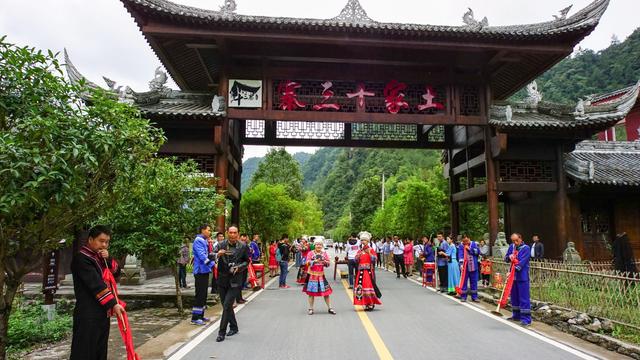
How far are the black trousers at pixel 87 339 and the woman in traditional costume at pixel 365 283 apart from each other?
6.50 m

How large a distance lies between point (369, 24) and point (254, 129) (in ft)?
22.3

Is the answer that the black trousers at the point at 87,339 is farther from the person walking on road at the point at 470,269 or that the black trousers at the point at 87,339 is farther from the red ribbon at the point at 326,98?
the red ribbon at the point at 326,98

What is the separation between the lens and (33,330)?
7.43 m

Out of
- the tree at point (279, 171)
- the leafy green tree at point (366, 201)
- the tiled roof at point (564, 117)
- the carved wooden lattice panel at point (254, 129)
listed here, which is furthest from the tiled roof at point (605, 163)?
the leafy green tree at point (366, 201)

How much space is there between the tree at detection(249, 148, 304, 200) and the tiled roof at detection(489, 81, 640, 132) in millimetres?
A: 32822

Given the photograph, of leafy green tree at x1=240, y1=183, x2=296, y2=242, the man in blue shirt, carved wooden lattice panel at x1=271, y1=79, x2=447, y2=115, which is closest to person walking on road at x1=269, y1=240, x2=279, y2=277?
leafy green tree at x1=240, y1=183, x2=296, y2=242

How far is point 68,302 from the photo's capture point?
38.0 feet

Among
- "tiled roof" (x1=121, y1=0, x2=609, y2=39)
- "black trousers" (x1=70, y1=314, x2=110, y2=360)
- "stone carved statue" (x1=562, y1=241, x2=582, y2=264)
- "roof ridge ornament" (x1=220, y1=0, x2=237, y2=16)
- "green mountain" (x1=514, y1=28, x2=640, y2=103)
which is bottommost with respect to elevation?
"black trousers" (x1=70, y1=314, x2=110, y2=360)

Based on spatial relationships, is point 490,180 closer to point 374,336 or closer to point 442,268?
point 442,268

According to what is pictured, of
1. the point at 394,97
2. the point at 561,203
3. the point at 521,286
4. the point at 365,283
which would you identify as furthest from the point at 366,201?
the point at 521,286

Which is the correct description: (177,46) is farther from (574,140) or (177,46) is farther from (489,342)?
(574,140)

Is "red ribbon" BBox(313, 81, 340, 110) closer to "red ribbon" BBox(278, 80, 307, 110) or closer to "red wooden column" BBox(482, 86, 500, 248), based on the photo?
"red ribbon" BBox(278, 80, 307, 110)

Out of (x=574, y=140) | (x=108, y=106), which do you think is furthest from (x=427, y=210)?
(x=108, y=106)

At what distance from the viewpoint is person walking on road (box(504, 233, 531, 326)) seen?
8.53 metres
